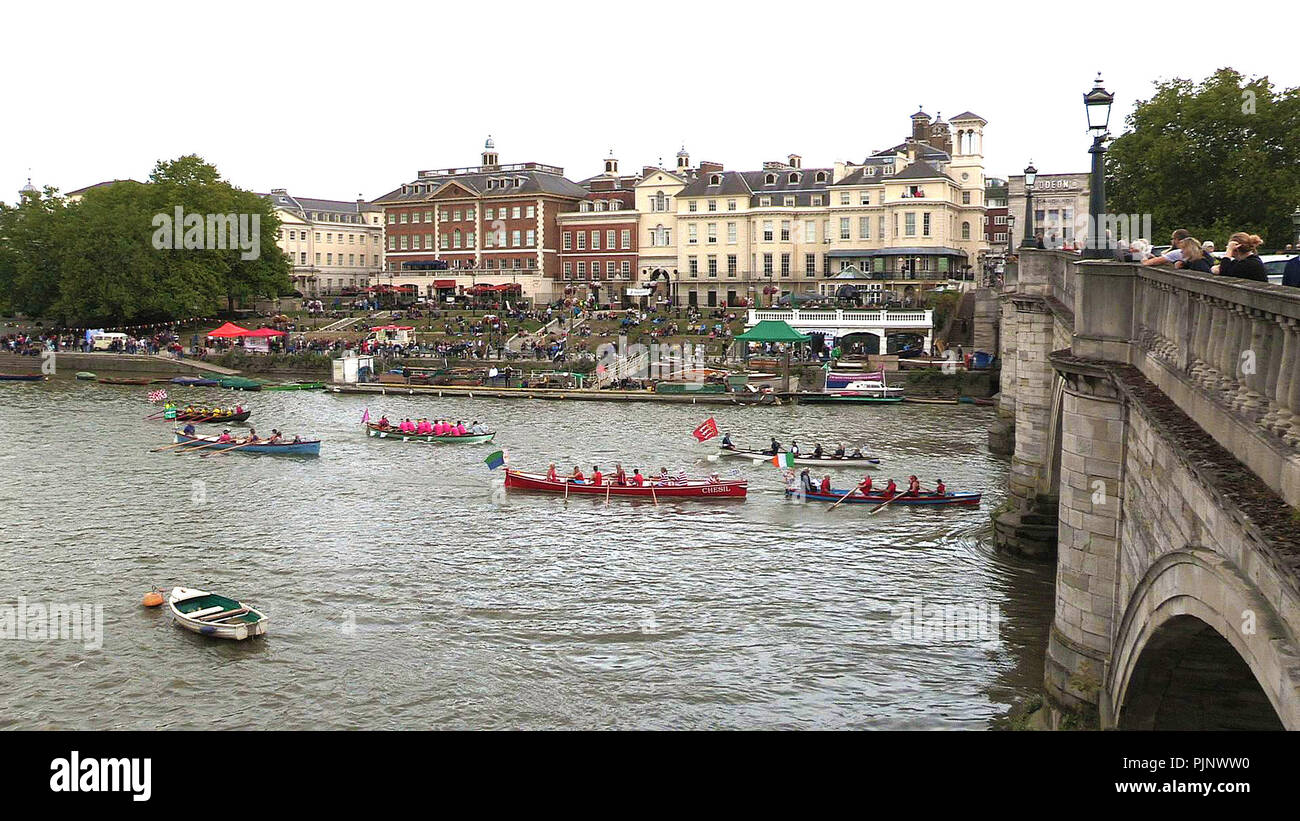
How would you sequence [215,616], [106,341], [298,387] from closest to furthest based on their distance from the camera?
[215,616] → [298,387] → [106,341]

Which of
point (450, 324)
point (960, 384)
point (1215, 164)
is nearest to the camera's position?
point (1215, 164)

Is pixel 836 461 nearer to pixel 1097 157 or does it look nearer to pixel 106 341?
pixel 1097 157

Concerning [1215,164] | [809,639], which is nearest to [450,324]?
[1215,164]

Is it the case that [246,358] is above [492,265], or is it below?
below

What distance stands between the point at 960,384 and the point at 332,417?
3266 cm

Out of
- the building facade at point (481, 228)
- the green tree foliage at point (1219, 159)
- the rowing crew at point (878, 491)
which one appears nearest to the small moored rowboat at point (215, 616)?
the rowing crew at point (878, 491)

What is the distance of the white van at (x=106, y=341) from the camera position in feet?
268

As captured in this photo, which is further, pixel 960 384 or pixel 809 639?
pixel 960 384

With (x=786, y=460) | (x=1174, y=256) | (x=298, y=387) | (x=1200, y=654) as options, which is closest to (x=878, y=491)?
(x=786, y=460)

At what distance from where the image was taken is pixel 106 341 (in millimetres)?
81938

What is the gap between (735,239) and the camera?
91750mm

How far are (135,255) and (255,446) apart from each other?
156 feet

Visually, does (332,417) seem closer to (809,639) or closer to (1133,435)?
(809,639)
